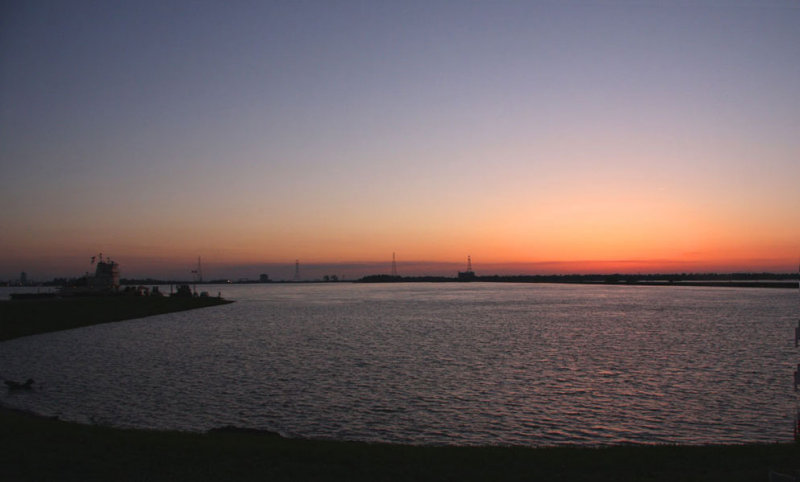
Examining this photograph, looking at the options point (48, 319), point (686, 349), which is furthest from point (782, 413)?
point (48, 319)

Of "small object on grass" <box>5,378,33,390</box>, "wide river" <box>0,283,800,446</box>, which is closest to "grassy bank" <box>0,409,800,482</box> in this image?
"wide river" <box>0,283,800,446</box>

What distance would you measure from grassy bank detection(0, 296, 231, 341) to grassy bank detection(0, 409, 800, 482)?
141 ft

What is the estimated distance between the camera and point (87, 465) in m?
12.1

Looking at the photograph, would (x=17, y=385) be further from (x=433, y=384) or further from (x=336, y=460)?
(x=336, y=460)

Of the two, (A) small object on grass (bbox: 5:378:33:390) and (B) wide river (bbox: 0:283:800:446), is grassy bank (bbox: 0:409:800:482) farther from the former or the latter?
(A) small object on grass (bbox: 5:378:33:390)

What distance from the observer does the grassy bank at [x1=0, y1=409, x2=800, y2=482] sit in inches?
467

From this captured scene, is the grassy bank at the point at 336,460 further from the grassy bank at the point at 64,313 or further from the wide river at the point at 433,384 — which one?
the grassy bank at the point at 64,313

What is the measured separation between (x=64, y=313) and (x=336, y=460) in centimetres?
6482

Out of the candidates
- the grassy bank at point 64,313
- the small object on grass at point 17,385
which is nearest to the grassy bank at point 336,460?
the small object on grass at point 17,385

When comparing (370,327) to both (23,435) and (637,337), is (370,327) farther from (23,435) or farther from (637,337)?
(23,435)

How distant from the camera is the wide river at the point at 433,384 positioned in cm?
1962

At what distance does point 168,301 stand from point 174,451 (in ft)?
314

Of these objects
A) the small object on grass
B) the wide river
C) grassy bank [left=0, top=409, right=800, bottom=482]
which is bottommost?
the wide river

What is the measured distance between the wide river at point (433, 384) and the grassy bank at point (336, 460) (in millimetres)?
4113
